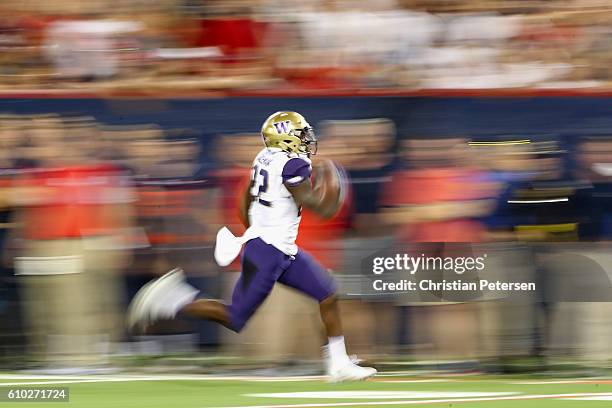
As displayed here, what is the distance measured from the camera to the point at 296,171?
7016 millimetres

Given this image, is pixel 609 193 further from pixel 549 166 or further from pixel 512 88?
pixel 512 88

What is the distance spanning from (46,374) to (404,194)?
2.57 meters

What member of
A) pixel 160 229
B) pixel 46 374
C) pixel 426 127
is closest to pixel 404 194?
pixel 426 127

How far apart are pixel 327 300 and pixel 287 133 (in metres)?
0.99

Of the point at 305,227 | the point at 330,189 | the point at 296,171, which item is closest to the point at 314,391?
the point at 330,189

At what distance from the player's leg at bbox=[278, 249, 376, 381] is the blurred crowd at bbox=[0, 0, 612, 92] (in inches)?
70.8

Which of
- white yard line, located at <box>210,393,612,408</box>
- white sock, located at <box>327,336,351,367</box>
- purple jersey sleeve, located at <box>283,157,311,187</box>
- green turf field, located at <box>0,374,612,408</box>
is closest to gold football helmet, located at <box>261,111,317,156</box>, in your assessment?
purple jersey sleeve, located at <box>283,157,311,187</box>

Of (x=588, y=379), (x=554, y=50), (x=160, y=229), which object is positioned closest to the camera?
(x=588, y=379)

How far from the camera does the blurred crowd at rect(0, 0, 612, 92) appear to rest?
858 cm

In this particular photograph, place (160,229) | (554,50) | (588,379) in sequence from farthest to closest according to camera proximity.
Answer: (554,50)
(160,229)
(588,379)

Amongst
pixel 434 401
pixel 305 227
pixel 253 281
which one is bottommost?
pixel 434 401

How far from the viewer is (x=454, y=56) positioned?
867 cm

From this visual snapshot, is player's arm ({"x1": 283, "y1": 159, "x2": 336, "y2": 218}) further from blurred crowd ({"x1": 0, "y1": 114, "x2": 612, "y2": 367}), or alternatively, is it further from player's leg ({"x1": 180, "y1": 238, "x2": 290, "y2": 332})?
blurred crowd ({"x1": 0, "y1": 114, "x2": 612, "y2": 367})

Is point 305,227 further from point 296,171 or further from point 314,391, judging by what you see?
point 314,391
